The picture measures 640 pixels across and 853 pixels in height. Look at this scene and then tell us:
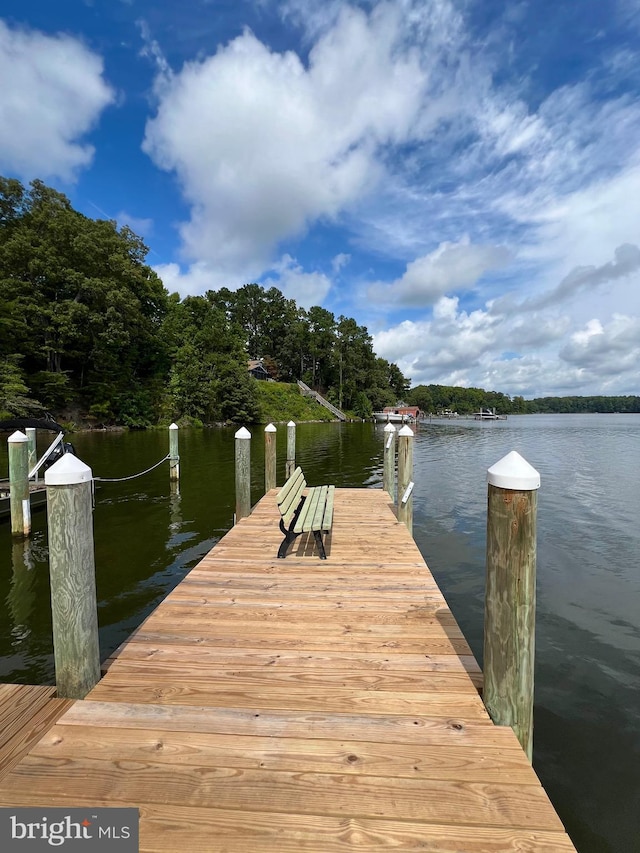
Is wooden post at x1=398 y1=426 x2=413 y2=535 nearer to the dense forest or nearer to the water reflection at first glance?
the water reflection

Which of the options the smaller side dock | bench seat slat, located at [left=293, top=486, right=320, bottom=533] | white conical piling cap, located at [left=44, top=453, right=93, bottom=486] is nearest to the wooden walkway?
the smaller side dock

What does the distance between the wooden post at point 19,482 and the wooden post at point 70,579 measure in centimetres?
555

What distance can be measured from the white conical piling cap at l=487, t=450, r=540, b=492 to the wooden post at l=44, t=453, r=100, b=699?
7.07ft

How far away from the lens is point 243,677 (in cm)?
234

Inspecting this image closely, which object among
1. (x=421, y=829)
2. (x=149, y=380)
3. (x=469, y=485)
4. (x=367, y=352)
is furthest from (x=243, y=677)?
(x=367, y=352)

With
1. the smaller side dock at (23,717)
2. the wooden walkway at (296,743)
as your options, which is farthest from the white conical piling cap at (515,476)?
the smaller side dock at (23,717)

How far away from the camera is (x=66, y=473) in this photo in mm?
2127

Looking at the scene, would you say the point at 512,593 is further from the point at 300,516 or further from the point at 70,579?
the point at 300,516

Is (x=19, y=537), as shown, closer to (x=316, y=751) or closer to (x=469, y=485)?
(x=316, y=751)

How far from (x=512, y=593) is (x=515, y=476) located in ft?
1.90

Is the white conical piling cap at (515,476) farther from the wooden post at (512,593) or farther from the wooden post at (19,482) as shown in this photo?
the wooden post at (19,482)

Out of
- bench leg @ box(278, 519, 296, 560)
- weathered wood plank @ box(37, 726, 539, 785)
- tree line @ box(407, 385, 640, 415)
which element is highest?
tree line @ box(407, 385, 640, 415)

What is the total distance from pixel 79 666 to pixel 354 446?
21.7 meters

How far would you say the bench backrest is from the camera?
4086mm
